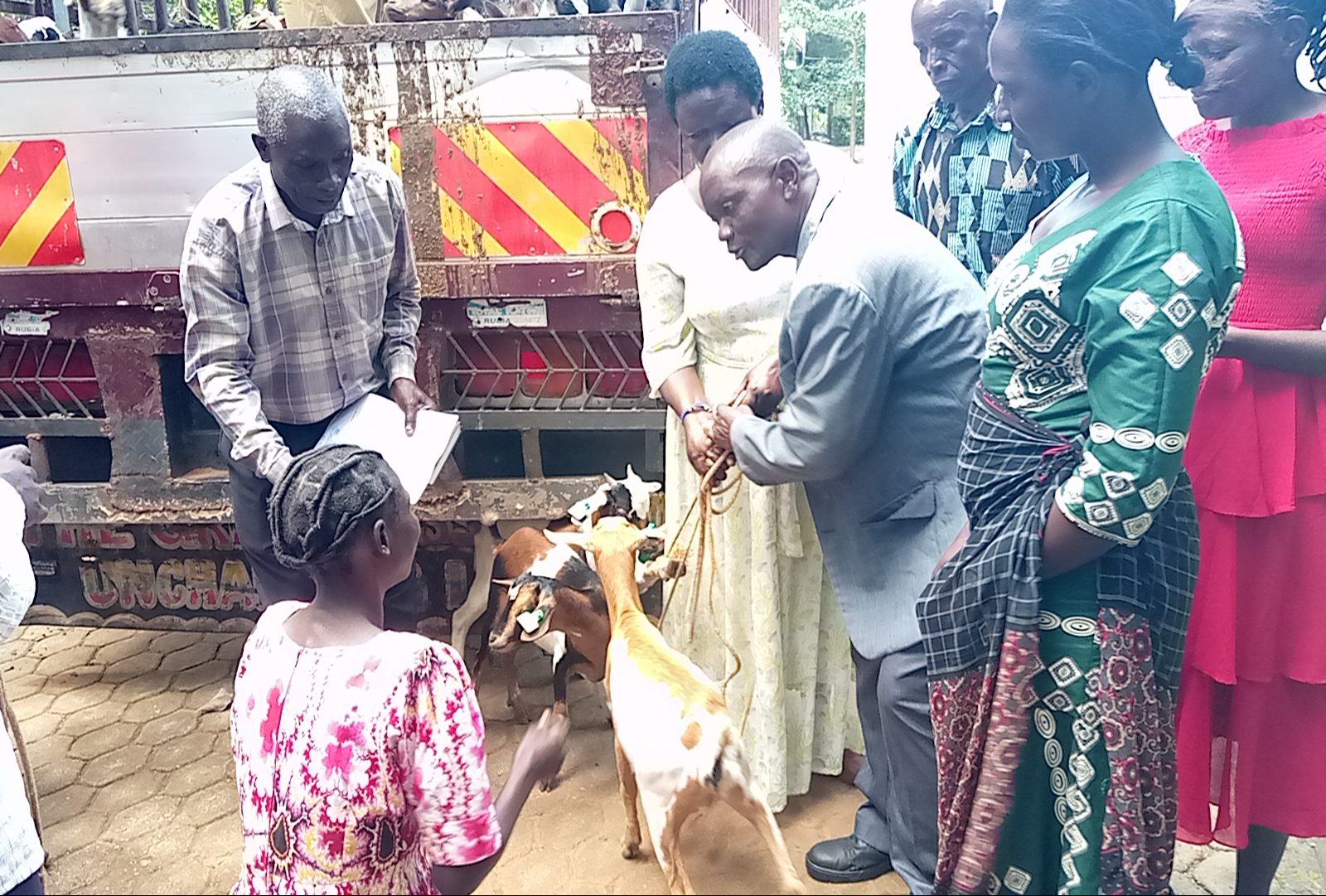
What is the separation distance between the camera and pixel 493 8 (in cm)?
292

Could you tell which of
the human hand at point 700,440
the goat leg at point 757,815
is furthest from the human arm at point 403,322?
the goat leg at point 757,815

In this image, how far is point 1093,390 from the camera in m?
1.37

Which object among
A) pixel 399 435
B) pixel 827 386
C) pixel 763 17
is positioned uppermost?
pixel 763 17

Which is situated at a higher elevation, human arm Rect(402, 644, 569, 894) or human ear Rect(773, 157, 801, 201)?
human ear Rect(773, 157, 801, 201)

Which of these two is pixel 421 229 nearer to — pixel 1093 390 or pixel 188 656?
pixel 1093 390

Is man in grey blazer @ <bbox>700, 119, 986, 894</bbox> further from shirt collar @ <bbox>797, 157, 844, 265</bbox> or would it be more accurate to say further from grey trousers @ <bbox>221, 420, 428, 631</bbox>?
grey trousers @ <bbox>221, 420, 428, 631</bbox>

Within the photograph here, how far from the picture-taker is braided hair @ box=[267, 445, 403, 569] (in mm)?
1411

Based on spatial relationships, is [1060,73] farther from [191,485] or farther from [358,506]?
[191,485]

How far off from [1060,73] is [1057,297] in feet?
1.02

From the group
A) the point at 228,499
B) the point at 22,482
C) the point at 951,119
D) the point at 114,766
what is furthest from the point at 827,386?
the point at 114,766

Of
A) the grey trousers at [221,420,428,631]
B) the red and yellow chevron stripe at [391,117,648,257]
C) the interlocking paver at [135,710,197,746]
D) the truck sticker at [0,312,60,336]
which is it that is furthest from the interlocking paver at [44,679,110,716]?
the red and yellow chevron stripe at [391,117,648,257]

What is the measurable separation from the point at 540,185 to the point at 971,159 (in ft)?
3.68

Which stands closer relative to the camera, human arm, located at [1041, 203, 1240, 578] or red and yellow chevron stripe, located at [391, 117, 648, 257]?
human arm, located at [1041, 203, 1240, 578]

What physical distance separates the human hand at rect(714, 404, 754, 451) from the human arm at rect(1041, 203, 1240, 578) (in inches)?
31.5
